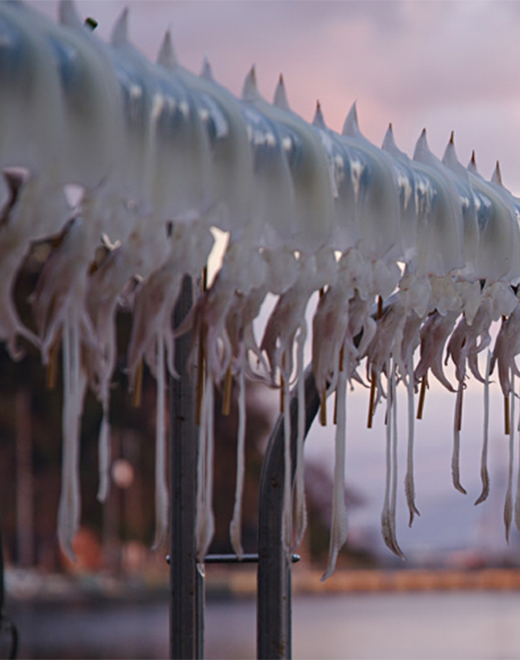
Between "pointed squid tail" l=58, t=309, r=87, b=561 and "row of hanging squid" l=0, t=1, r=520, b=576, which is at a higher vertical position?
"row of hanging squid" l=0, t=1, r=520, b=576

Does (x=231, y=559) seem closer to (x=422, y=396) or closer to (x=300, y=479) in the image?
(x=422, y=396)

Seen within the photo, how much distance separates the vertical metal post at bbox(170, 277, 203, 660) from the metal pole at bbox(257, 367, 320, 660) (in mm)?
57

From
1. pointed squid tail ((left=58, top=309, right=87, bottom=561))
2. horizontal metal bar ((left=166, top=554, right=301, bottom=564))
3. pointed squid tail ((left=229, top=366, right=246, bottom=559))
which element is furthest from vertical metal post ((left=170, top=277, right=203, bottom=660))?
pointed squid tail ((left=58, top=309, right=87, bottom=561))

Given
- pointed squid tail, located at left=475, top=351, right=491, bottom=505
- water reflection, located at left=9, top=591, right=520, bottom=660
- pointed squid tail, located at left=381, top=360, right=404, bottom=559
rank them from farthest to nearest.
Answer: water reflection, located at left=9, top=591, right=520, bottom=660 → pointed squid tail, located at left=475, top=351, right=491, bottom=505 → pointed squid tail, located at left=381, top=360, right=404, bottom=559

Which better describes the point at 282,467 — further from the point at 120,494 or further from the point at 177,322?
the point at 120,494

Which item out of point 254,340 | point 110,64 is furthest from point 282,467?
point 110,64

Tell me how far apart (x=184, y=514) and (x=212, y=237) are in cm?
41

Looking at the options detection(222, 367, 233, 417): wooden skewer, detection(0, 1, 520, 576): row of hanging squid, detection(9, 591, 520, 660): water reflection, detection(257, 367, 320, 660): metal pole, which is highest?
detection(0, 1, 520, 576): row of hanging squid

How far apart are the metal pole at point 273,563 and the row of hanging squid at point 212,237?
0.42ft

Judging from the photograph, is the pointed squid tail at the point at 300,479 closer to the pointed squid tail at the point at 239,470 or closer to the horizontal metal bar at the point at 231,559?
the pointed squid tail at the point at 239,470

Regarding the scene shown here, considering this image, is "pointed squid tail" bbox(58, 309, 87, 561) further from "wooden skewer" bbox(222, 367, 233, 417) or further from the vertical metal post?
the vertical metal post

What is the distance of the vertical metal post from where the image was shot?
1.25 metres

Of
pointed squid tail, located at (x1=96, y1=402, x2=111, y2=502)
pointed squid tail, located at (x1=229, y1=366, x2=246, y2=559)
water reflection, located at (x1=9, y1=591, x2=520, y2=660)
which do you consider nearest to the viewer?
pointed squid tail, located at (x1=96, y1=402, x2=111, y2=502)

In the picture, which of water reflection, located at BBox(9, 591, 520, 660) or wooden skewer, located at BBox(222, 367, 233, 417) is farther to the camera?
water reflection, located at BBox(9, 591, 520, 660)
